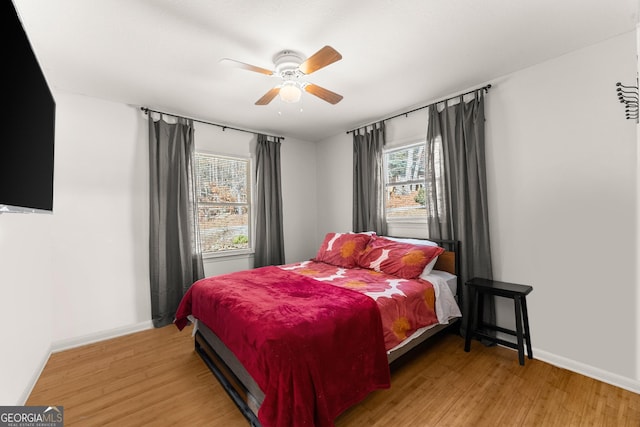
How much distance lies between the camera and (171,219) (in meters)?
3.21

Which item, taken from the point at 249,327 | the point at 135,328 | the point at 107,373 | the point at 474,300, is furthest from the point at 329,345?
the point at 135,328

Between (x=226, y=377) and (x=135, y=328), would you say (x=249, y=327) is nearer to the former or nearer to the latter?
(x=226, y=377)

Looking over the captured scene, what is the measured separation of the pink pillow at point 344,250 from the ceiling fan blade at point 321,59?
192cm

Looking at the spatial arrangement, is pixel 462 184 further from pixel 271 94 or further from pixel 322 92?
pixel 271 94

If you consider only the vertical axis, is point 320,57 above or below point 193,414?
above

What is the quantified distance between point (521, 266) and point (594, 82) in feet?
5.08

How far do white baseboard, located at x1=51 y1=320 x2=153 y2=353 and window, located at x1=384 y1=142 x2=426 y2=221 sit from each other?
3187 millimetres

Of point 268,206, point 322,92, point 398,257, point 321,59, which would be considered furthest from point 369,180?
point 321,59

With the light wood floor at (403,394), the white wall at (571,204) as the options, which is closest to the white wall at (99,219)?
the light wood floor at (403,394)

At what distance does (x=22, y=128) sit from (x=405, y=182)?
10.6 ft

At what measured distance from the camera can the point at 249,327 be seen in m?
1.63

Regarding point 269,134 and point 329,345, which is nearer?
point 329,345

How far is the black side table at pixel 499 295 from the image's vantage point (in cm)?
216

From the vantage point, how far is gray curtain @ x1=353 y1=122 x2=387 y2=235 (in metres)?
3.59
